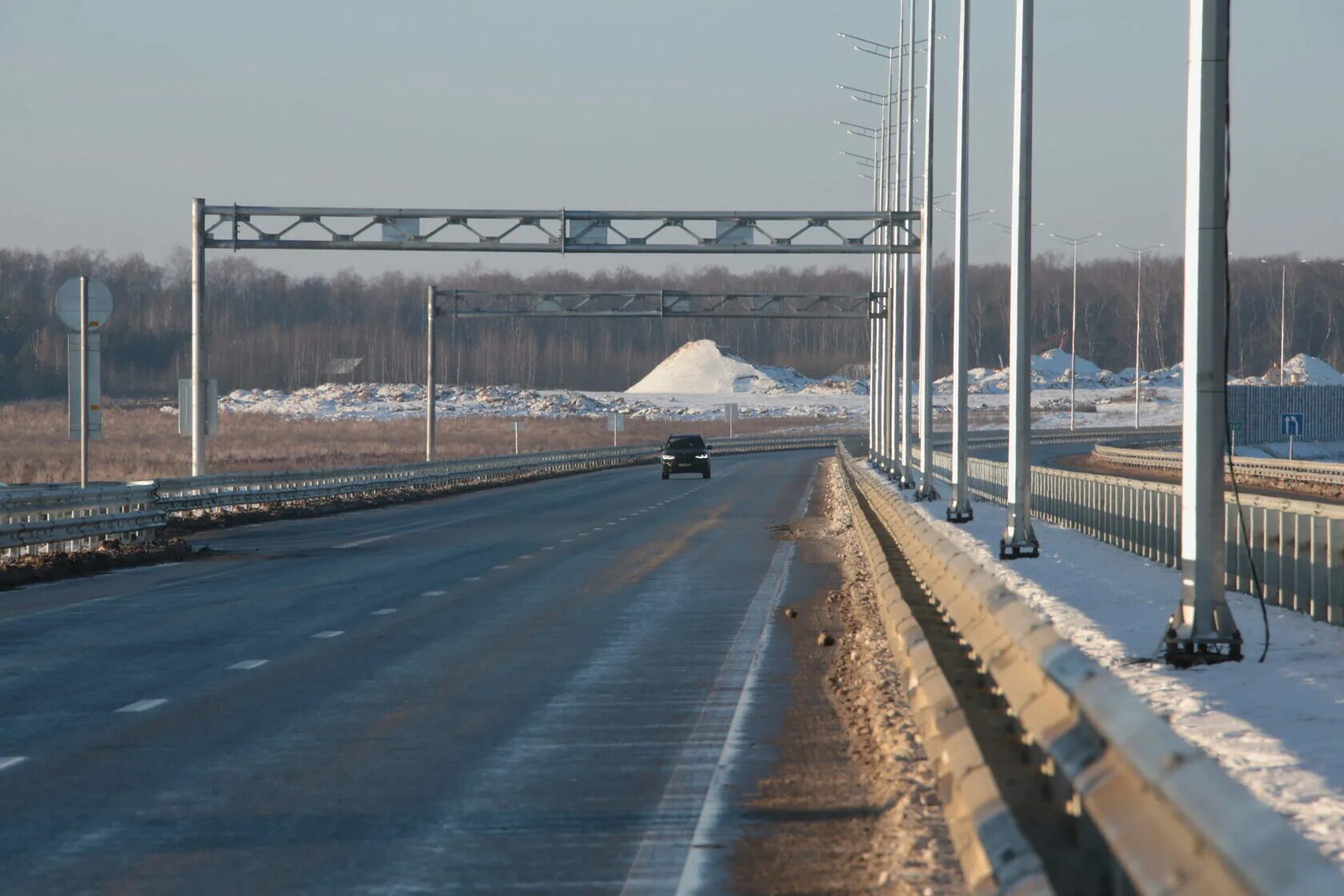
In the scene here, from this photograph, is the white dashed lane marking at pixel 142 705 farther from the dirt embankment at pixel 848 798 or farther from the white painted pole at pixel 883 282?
the white painted pole at pixel 883 282

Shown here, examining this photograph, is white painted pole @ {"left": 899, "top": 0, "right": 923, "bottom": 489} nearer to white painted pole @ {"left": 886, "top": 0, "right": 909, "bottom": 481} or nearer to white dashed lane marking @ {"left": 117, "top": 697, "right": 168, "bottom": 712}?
white painted pole @ {"left": 886, "top": 0, "right": 909, "bottom": 481}

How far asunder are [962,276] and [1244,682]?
64.4 feet

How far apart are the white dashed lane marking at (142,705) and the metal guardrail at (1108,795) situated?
18.2ft

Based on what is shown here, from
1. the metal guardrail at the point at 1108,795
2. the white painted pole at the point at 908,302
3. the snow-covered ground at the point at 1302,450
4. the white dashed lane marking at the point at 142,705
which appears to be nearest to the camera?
the metal guardrail at the point at 1108,795

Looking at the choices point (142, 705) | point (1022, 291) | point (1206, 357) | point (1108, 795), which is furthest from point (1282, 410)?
point (1108, 795)

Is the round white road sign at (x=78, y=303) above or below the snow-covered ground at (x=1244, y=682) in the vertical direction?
above

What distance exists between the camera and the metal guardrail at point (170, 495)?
2520 cm

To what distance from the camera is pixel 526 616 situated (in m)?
18.1

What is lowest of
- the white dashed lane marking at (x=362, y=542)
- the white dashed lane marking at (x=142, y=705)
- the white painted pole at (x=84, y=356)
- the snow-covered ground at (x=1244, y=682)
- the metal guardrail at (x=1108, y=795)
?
the white dashed lane marking at (x=362, y=542)

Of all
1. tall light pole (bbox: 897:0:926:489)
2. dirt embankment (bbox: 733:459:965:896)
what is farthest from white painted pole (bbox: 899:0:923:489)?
dirt embankment (bbox: 733:459:965:896)

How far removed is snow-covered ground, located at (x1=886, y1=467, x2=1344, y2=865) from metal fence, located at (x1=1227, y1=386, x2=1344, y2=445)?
70757 millimetres

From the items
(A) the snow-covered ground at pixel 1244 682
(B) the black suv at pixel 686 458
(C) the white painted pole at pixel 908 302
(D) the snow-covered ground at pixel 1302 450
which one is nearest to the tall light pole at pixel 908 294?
(C) the white painted pole at pixel 908 302

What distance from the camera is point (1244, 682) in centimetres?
1162

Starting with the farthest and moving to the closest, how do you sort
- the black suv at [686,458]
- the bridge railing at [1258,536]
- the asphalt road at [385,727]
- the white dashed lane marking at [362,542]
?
the black suv at [686,458] → the white dashed lane marking at [362,542] → the bridge railing at [1258,536] → the asphalt road at [385,727]
